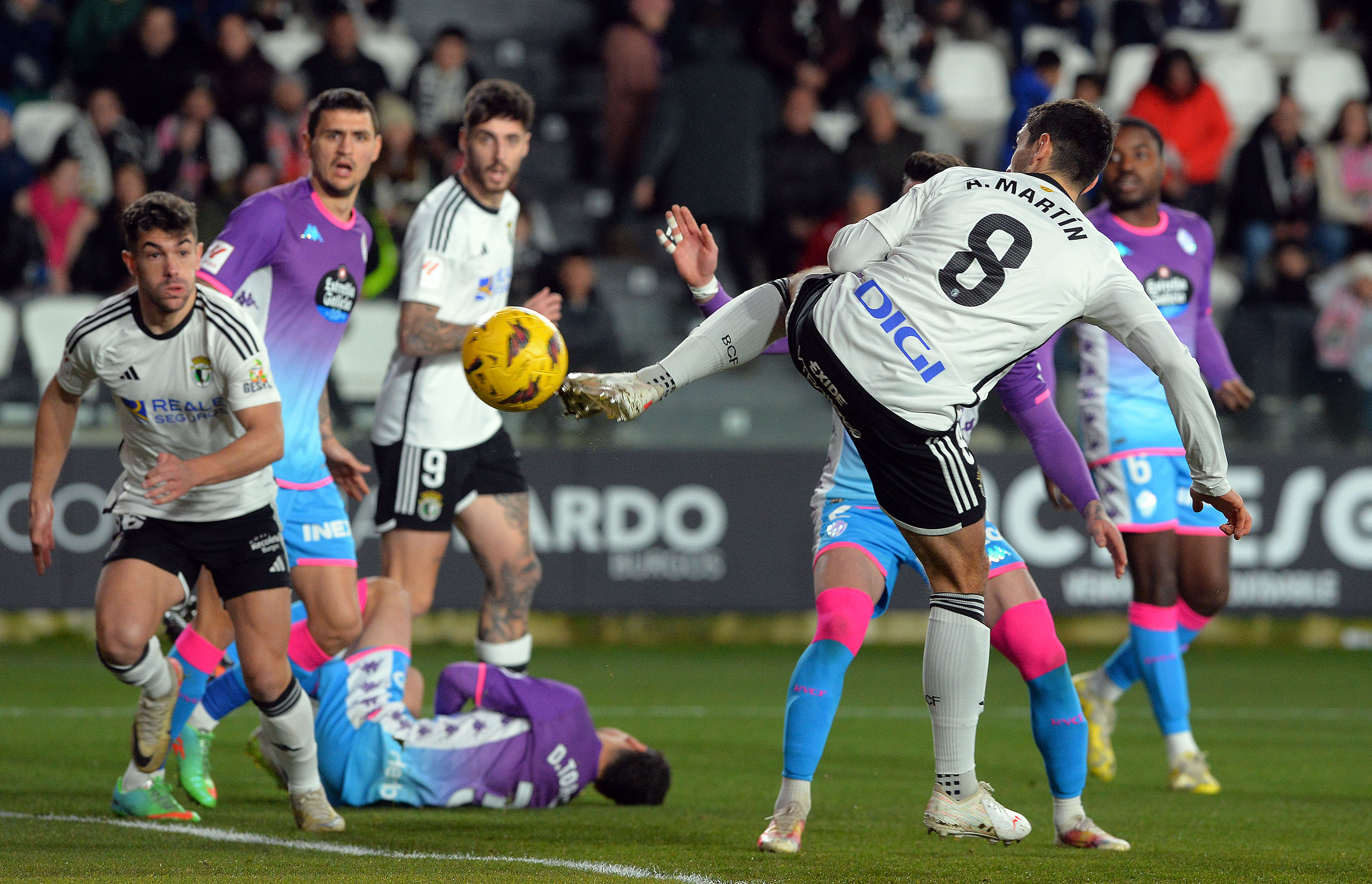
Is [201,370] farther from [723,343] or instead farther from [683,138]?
[683,138]

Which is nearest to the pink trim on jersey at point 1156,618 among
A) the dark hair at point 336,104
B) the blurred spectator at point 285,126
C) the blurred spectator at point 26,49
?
Result: the dark hair at point 336,104

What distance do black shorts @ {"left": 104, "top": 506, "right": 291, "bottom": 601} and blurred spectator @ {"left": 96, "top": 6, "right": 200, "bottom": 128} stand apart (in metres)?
9.19

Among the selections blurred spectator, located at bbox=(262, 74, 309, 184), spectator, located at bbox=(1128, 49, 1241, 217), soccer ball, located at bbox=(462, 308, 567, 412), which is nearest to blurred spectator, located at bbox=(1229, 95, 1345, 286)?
spectator, located at bbox=(1128, 49, 1241, 217)

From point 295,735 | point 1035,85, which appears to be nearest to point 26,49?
point 1035,85

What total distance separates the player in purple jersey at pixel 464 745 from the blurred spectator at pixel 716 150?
25.0 ft

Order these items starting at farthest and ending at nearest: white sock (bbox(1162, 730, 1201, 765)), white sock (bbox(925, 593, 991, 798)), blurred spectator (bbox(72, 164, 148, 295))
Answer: blurred spectator (bbox(72, 164, 148, 295))
white sock (bbox(1162, 730, 1201, 765))
white sock (bbox(925, 593, 991, 798))

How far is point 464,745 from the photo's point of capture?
6562mm

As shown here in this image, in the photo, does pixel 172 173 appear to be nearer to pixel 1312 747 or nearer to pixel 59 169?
pixel 59 169

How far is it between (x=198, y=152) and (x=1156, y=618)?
874 cm

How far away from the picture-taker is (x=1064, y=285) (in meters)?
5.06

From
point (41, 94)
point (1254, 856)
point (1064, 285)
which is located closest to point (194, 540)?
point (1064, 285)

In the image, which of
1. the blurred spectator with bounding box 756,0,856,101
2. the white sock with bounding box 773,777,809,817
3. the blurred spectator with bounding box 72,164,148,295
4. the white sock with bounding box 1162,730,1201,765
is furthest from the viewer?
the blurred spectator with bounding box 756,0,856,101

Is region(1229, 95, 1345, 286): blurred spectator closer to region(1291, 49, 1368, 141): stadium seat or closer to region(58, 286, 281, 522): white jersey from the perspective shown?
region(1291, 49, 1368, 141): stadium seat

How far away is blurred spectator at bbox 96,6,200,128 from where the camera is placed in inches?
569
